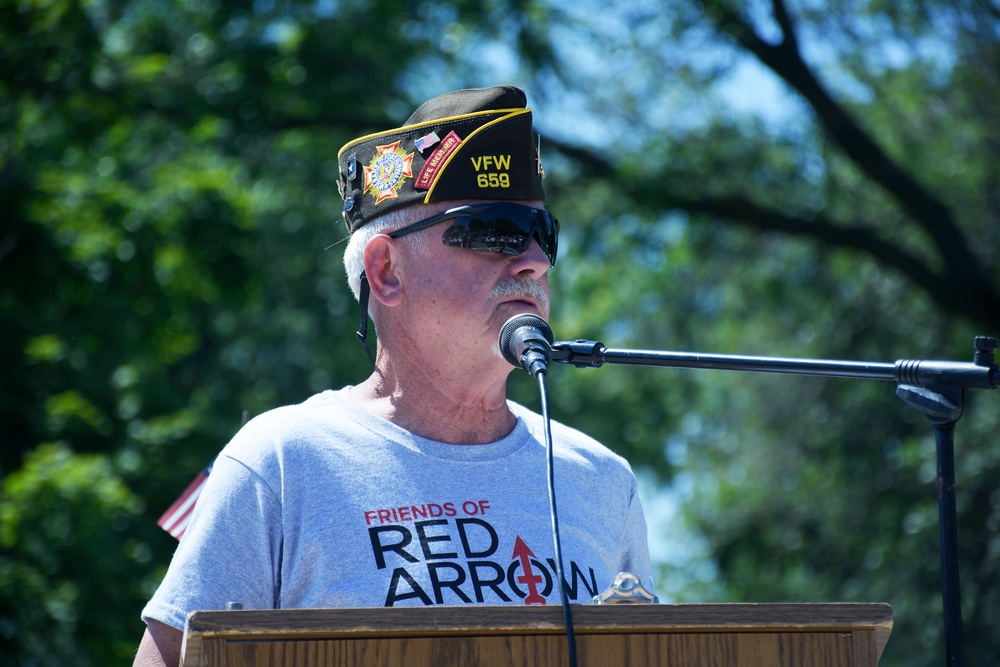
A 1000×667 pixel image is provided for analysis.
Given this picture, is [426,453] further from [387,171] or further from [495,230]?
[387,171]

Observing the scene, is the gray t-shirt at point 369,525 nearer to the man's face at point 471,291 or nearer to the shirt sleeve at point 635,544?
the shirt sleeve at point 635,544

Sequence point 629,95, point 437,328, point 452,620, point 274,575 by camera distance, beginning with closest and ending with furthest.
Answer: point 452,620 < point 274,575 < point 437,328 < point 629,95

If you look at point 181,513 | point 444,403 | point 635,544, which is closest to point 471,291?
point 444,403

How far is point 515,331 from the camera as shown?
8.16 ft

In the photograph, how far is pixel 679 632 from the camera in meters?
1.86

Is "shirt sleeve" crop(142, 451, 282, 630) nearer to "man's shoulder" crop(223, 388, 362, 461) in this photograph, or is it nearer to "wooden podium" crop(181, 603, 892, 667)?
"man's shoulder" crop(223, 388, 362, 461)

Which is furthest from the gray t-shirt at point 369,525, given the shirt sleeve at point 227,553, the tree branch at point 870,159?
the tree branch at point 870,159

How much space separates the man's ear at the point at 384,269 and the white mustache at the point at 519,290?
273mm

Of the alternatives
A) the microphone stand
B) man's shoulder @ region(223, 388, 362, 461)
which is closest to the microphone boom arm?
the microphone stand

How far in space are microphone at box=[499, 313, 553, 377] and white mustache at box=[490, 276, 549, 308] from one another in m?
0.30

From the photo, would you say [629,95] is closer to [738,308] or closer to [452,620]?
[738,308]

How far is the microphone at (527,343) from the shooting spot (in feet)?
7.66

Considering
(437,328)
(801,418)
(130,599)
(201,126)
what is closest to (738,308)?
(801,418)

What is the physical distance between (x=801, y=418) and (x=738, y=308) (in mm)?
1362
